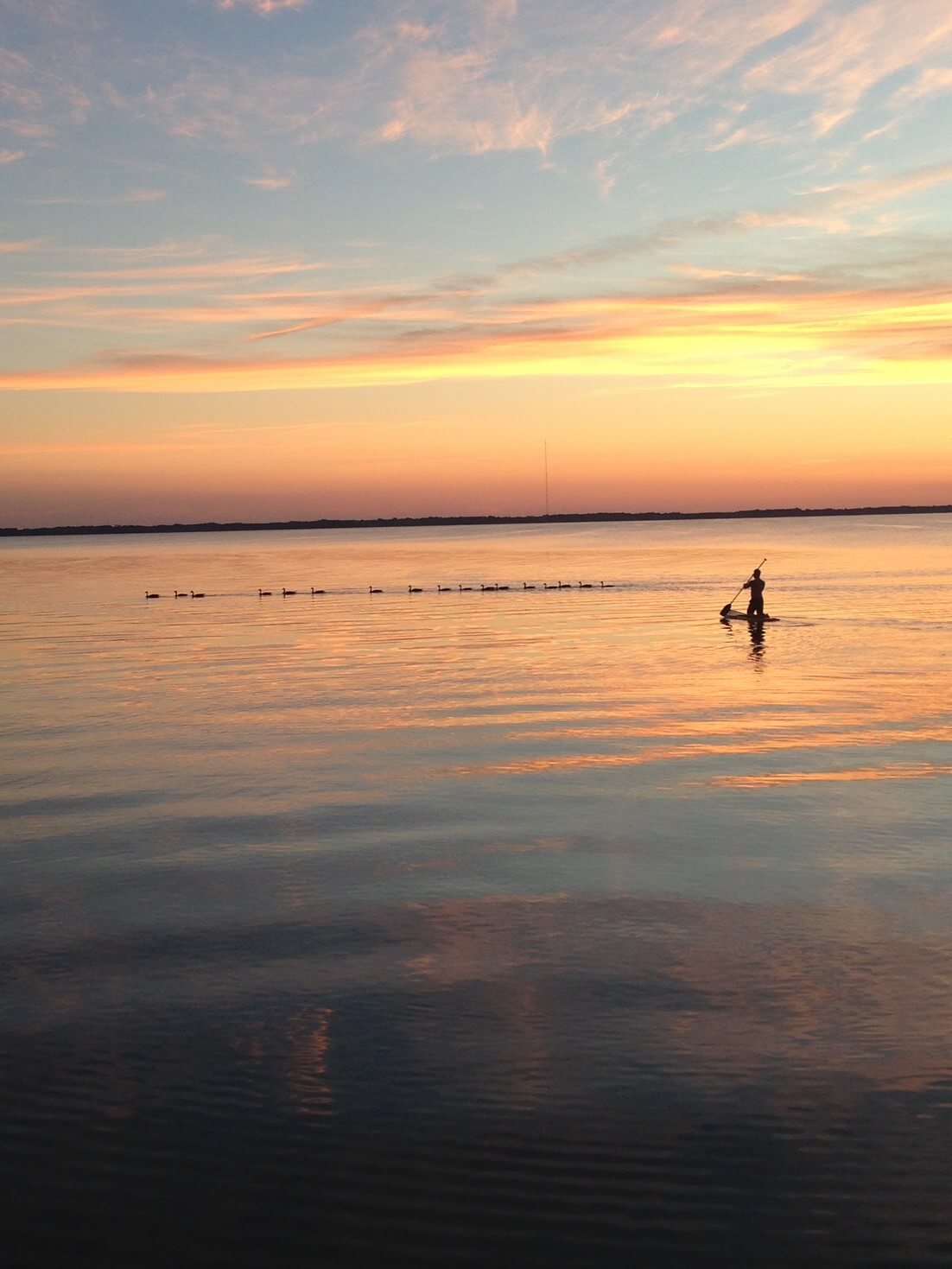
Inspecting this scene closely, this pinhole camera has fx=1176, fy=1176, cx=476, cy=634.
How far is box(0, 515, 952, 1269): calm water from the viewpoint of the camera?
769 cm

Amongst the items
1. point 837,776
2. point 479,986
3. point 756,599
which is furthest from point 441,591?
point 479,986

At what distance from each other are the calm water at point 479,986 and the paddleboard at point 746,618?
23.3 metres

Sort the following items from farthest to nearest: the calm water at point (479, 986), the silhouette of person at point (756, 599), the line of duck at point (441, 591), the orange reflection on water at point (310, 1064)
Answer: the line of duck at point (441, 591), the silhouette of person at point (756, 599), the orange reflection on water at point (310, 1064), the calm water at point (479, 986)

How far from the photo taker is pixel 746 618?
5319 cm

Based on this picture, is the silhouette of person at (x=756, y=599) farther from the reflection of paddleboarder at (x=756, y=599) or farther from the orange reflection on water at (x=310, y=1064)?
the orange reflection on water at (x=310, y=1064)

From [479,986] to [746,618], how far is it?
43.8m

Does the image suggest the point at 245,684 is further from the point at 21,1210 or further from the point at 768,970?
the point at 21,1210

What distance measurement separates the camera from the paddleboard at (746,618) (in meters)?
52.3

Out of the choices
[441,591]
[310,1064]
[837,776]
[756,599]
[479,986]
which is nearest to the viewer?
[310,1064]

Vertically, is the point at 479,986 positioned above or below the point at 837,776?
below

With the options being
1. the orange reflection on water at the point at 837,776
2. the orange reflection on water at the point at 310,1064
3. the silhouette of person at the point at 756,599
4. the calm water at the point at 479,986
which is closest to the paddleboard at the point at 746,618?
the silhouette of person at the point at 756,599

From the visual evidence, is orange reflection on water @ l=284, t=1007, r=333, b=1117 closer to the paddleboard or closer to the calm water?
the calm water

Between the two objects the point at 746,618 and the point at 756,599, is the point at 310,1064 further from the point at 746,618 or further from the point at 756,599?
the point at 746,618

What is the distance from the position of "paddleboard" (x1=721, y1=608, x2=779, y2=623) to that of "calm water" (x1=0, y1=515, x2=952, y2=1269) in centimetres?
2330
